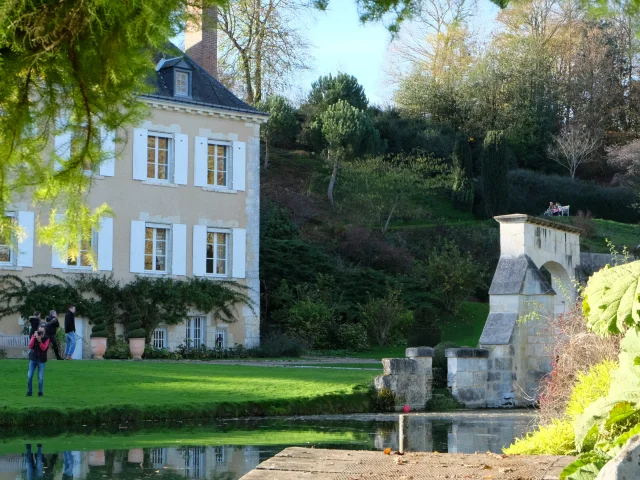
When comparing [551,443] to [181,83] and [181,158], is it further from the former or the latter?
[181,83]

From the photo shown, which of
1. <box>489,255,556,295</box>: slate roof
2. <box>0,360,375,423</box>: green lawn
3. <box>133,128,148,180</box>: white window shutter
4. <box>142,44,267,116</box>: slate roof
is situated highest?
<box>142,44,267,116</box>: slate roof

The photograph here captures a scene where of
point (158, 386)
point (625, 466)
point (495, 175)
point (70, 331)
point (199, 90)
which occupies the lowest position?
point (158, 386)

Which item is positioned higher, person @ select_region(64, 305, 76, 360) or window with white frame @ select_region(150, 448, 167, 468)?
person @ select_region(64, 305, 76, 360)

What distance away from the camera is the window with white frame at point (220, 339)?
2746cm

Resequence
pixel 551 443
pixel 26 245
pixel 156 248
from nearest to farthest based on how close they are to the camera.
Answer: pixel 551 443 → pixel 26 245 → pixel 156 248

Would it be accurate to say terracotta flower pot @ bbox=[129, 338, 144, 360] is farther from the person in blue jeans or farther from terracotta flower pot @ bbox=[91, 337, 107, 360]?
the person in blue jeans

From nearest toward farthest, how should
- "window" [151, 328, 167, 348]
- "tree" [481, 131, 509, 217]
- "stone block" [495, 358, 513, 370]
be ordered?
1. "stone block" [495, 358, 513, 370]
2. "window" [151, 328, 167, 348]
3. "tree" [481, 131, 509, 217]

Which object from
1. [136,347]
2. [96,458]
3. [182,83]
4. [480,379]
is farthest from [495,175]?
[96,458]

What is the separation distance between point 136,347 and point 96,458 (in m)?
14.4

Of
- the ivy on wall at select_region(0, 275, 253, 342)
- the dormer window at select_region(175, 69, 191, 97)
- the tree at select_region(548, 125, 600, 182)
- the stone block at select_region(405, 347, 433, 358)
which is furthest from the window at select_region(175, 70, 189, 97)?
the tree at select_region(548, 125, 600, 182)

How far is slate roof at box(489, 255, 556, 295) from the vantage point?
17.2m

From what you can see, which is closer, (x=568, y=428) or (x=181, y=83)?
(x=568, y=428)

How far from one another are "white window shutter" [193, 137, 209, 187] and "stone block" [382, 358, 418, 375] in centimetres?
1254

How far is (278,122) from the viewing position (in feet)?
135
